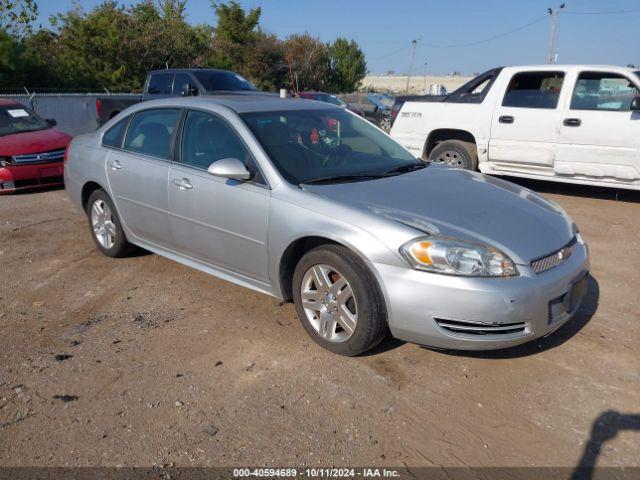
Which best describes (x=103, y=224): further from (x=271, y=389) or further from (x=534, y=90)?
(x=534, y=90)

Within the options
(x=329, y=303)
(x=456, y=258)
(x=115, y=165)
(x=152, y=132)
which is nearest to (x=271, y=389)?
(x=329, y=303)

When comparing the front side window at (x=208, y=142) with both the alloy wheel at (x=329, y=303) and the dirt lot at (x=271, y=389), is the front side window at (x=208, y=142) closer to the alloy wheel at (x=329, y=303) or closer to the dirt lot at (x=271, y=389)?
the alloy wheel at (x=329, y=303)

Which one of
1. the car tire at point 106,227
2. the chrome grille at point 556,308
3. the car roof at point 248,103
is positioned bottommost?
the car tire at point 106,227

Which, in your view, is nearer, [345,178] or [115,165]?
[345,178]

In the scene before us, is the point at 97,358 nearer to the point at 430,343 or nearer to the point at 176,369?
the point at 176,369

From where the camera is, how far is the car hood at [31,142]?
8.86 metres

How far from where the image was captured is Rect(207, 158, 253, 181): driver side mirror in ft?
12.4

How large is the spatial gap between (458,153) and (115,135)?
526 centimetres

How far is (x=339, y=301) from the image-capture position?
11.4 feet

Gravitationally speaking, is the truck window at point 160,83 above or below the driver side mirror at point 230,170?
above

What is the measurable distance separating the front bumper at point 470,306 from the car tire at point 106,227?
3003 millimetres

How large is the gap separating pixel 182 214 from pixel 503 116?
5506 millimetres

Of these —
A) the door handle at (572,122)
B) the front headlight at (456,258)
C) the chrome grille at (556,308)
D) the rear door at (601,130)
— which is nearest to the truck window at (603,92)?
the rear door at (601,130)

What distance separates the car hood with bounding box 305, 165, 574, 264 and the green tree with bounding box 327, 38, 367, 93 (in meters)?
44.8
